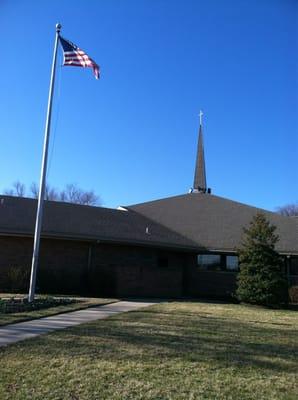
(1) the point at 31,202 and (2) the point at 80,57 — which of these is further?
(1) the point at 31,202

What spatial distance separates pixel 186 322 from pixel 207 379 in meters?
5.88

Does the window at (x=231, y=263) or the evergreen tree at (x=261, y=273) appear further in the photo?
the window at (x=231, y=263)

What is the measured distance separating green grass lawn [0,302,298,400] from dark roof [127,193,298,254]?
16482 millimetres

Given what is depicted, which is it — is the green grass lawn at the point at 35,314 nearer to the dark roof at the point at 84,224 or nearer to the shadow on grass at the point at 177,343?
the shadow on grass at the point at 177,343

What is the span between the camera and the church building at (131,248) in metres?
23.3

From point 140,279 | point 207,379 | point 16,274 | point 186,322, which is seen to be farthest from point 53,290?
point 207,379

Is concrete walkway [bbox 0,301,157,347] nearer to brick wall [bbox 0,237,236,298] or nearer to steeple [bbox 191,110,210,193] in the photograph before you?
brick wall [bbox 0,237,236,298]

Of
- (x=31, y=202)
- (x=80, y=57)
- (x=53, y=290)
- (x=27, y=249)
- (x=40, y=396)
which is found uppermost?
(x=80, y=57)

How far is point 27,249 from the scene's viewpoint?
2338cm

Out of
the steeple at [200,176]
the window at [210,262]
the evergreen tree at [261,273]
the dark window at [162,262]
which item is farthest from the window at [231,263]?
the steeple at [200,176]

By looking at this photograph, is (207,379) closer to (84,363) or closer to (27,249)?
(84,363)

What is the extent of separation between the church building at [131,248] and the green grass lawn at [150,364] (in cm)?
1263

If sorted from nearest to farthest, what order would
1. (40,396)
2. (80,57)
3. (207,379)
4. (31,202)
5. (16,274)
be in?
(40,396)
(207,379)
(80,57)
(16,274)
(31,202)

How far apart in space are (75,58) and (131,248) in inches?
418
